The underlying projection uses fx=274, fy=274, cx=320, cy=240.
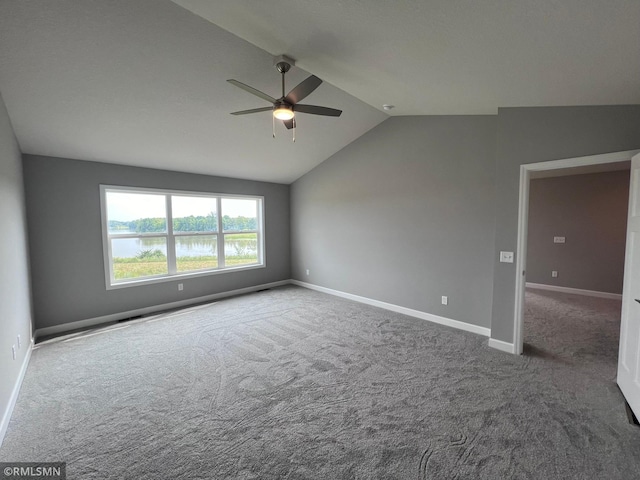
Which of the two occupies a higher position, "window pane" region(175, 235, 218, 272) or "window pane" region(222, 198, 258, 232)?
"window pane" region(222, 198, 258, 232)

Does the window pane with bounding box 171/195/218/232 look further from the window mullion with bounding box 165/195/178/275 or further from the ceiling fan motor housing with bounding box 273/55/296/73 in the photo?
the ceiling fan motor housing with bounding box 273/55/296/73

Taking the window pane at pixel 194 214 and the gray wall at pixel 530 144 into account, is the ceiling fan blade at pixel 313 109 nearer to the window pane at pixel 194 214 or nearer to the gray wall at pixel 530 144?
the gray wall at pixel 530 144

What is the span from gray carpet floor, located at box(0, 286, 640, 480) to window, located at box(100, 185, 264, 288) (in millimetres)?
1177

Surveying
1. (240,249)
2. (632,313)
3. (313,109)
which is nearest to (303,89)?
(313,109)

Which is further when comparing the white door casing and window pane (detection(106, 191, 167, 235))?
window pane (detection(106, 191, 167, 235))

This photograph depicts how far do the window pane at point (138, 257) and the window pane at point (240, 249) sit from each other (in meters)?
1.17

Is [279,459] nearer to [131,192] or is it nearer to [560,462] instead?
[560,462]

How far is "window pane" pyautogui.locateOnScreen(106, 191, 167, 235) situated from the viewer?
14.0ft

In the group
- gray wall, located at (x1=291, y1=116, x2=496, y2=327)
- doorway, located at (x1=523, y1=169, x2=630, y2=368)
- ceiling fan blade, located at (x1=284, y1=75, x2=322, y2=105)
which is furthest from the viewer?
doorway, located at (x1=523, y1=169, x2=630, y2=368)

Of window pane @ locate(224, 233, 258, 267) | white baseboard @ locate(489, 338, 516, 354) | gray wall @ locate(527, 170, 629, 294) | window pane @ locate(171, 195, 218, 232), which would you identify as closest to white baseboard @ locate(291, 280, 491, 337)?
white baseboard @ locate(489, 338, 516, 354)

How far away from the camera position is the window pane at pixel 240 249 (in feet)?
18.6

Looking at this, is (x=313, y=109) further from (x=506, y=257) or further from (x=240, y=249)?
A: (x=240, y=249)

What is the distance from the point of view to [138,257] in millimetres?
4559

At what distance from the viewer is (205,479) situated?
160 cm
